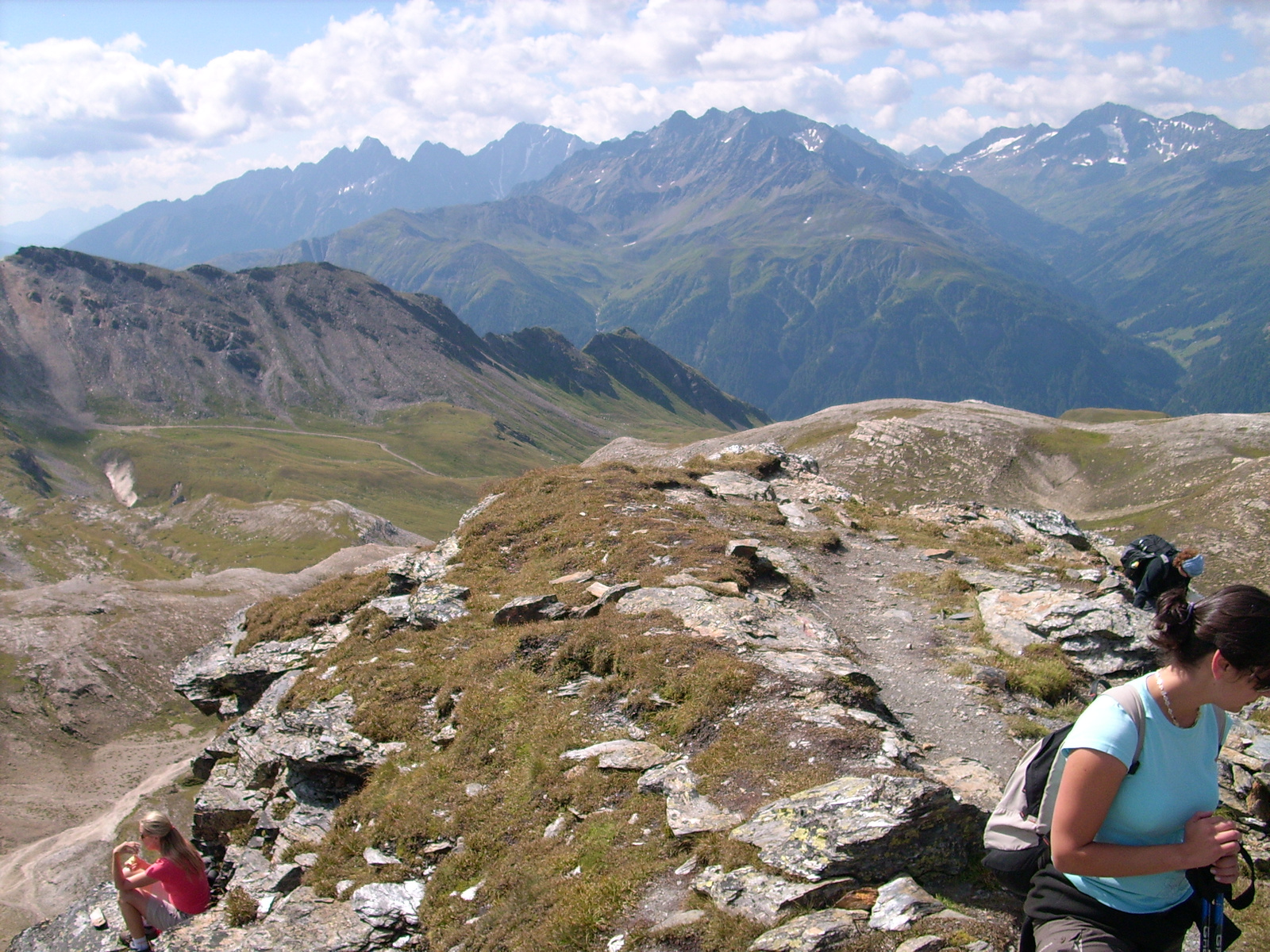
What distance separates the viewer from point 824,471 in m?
105

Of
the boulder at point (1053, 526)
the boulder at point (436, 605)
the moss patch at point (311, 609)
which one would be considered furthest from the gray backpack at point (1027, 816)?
the boulder at point (1053, 526)

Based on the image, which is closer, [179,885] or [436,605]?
[179,885]

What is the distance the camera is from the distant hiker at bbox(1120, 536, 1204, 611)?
18.7m

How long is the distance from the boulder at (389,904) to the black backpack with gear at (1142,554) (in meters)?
20.4

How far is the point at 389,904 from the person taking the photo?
40.1 feet

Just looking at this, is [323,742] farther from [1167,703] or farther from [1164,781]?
[1167,703]

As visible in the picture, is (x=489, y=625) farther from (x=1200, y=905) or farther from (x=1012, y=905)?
(x=1200, y=905)

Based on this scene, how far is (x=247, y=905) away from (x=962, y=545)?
29.4m

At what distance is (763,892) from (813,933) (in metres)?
1.05

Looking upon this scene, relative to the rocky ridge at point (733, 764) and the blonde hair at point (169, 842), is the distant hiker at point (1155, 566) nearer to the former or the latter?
the rocky ridge at point (733, 764)

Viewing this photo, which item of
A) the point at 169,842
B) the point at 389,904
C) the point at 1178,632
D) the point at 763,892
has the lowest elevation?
the point at 389,904

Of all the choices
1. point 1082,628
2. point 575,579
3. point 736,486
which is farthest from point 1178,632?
point 736,486

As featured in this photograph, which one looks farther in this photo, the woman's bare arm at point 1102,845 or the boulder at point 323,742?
the boulder at point 323,742

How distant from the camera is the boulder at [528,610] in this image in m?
20.9
